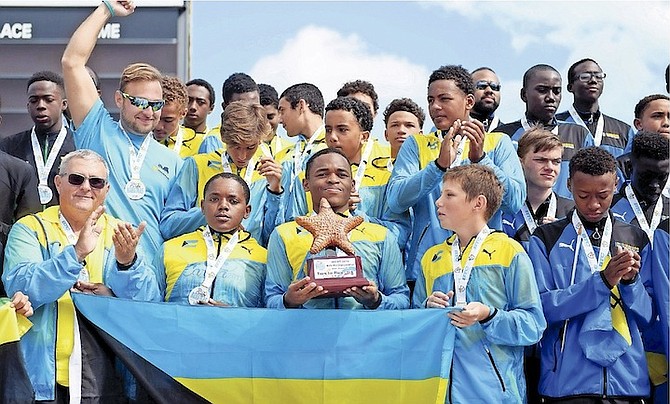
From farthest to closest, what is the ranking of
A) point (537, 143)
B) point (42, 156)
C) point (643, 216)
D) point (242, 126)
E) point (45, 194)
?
point (42, 156) → point (45, 194) → point (537, 143) → point (242, 126) → point (643, 216)

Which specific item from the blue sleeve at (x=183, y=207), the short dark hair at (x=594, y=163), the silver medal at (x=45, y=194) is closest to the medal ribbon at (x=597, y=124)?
the short dark hair at (x=594, y=163)

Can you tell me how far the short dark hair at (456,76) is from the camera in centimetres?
764

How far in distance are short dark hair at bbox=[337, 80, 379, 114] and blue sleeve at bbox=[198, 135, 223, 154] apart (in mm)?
1703

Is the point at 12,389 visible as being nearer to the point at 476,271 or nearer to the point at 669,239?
the point at 476,271

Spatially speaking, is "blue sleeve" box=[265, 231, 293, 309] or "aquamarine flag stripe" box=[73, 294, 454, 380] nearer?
"aquamarine flag stripe" box=[73, 294, 454, 380]

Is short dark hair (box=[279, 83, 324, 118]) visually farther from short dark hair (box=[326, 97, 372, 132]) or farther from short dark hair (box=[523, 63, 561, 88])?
short dark hair (box=[523, 63, 561, 88])

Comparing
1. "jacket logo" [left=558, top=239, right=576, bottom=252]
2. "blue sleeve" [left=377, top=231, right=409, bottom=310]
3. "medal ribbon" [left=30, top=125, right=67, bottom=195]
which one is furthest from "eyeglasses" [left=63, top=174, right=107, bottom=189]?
"jacket logo" [left=558, top=239, right=576, bottom=252]

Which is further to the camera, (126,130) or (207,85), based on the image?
(207,85)

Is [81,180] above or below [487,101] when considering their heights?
below

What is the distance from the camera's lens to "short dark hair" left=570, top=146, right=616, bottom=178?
6578mm

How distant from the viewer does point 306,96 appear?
9.38 meters

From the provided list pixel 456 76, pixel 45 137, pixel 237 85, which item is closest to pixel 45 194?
pixel 45 137

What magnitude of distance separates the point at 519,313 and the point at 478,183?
869 millimetres

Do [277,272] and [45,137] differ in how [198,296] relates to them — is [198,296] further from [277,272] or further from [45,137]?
[45,137]
